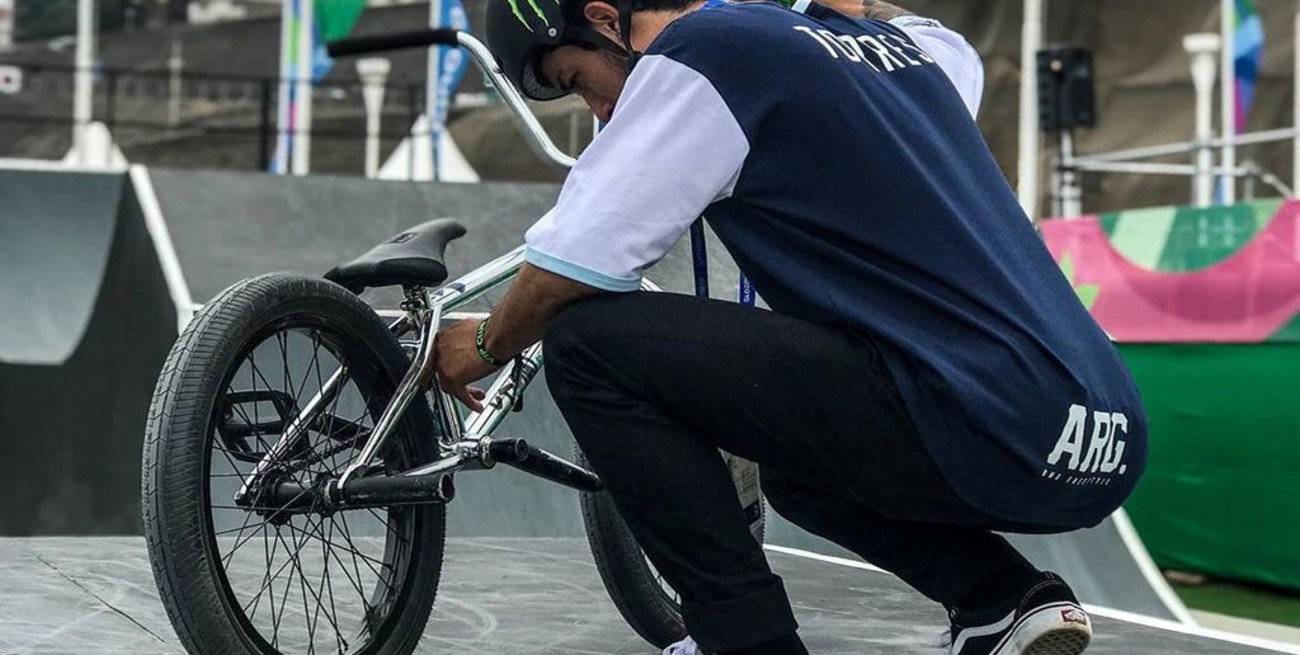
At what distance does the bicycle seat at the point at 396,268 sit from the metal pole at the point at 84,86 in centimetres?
1330

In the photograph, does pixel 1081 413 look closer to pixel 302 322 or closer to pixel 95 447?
pixel 302 322

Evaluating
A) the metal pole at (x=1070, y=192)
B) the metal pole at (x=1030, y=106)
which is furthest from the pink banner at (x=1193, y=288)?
the metal pole at (x=1030, y=106)

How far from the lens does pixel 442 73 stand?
50.3 feet

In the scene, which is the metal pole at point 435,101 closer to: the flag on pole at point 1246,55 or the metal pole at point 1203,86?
the metal pole at point 1203,86

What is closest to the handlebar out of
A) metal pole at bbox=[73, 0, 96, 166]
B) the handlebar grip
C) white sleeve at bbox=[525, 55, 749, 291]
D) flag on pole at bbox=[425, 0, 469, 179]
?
the handlebar grip

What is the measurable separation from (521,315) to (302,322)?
37 centimetres

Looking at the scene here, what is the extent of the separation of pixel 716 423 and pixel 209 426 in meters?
0.66

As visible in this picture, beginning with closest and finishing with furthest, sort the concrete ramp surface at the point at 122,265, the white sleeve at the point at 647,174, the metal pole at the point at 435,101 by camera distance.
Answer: the white sleeve at the point at 647,174 → the concrete ramp surface at the point at 122,265 → the metal pole at the point at 435,101

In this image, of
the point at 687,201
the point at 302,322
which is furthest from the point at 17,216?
the point at 687,201

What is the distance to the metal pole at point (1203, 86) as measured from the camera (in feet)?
40.5

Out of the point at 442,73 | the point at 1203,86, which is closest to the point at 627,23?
the point at 1203,86

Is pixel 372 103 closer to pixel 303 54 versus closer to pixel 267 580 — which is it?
pixel 303 54

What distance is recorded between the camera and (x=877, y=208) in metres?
2.25

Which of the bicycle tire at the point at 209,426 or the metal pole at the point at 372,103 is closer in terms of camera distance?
the bicycle tire at the point at 209,426
